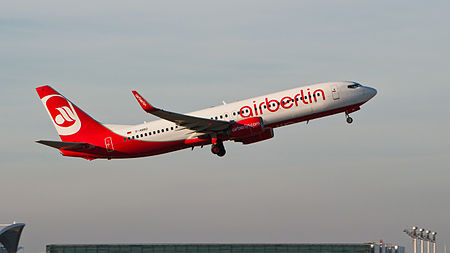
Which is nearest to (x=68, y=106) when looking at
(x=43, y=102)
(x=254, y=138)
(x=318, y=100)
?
(x=43, y=102)

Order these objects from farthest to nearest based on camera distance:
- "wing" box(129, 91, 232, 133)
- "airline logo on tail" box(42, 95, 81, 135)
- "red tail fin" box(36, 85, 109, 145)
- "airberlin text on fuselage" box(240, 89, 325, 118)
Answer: "airline logo on tail" box(42, 95, 81, 135) → "red tail fin" box(36, 85, 109, 145) → "airberlin text on fuselage" box(240, 89, 325, 118) → "wing" box(129, 91, 232, 133)

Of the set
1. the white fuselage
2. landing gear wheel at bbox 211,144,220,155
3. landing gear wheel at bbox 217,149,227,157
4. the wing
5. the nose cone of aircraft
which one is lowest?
landing gear wheel at bbox 217,149,227,157

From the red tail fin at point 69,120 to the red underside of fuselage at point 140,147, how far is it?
1.30 metres

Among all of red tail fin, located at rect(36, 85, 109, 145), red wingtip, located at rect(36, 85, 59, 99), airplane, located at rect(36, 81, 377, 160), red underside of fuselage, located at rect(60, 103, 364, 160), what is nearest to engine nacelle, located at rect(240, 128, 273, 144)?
airplane, located at rect(36, 81, 377, 160)

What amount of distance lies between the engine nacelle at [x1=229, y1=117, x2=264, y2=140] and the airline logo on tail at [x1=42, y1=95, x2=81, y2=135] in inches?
693

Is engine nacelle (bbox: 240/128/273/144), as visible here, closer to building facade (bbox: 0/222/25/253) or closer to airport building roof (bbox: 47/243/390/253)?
airport building roof (bbox: 47/243/390/253)

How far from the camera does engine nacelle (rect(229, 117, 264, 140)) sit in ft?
222

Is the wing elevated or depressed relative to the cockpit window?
depressed

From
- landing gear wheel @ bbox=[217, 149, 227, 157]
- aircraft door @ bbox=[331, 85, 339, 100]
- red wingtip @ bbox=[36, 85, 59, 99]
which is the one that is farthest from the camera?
red wingtip @ bbox=[36, 85, 59, 99]

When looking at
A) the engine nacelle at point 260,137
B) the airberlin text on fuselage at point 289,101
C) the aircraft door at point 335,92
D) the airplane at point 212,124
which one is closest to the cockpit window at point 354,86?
the airplane at point 212,124

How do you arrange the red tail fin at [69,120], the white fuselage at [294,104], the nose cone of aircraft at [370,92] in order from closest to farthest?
the white fuselage at [294,104] → the nose cone of aircraft at [370,92] → the red tail fin at [69,120]

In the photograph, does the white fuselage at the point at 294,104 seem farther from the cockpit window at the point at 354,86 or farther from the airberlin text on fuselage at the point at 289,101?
the cockpit window at the point at 354,86

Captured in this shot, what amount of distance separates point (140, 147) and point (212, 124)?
8.16 m

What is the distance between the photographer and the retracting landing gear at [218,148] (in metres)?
71.2
